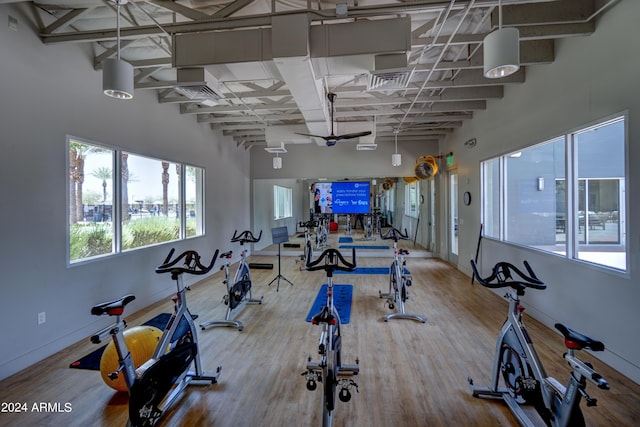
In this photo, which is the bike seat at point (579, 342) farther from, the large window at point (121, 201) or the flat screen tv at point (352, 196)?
the flat screen tv at point (352, 196)

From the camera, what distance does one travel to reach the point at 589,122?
10.3 feet

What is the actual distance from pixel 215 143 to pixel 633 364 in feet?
23.7

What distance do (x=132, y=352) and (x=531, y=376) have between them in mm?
3133

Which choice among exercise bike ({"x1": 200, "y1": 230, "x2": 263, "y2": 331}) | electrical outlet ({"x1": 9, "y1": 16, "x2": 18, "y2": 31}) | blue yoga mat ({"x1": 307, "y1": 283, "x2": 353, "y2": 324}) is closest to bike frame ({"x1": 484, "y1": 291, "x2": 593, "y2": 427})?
blue yoga mat ({"x1": 307, "y1": 283, "x2": 353, "y2": 324})

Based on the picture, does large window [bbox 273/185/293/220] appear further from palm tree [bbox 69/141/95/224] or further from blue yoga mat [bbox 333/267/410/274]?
palm tree [bbox 69/141/95/224]

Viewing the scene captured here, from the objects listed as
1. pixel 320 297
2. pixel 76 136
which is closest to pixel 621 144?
pixel 320 297

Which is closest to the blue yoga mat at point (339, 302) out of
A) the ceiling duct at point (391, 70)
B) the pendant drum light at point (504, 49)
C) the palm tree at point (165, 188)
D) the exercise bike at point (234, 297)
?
the exercise bike at point (234, 297)

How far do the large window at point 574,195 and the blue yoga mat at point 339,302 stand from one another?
2.76m

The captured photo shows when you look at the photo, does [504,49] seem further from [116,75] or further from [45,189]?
[45,189]

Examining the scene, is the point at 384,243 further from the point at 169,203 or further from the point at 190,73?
the point at 190,73

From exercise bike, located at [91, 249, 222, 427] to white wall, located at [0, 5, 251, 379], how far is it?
58.3 inches

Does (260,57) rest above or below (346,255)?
above

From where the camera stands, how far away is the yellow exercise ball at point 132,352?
8.32 ft

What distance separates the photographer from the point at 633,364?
2.68 meters
